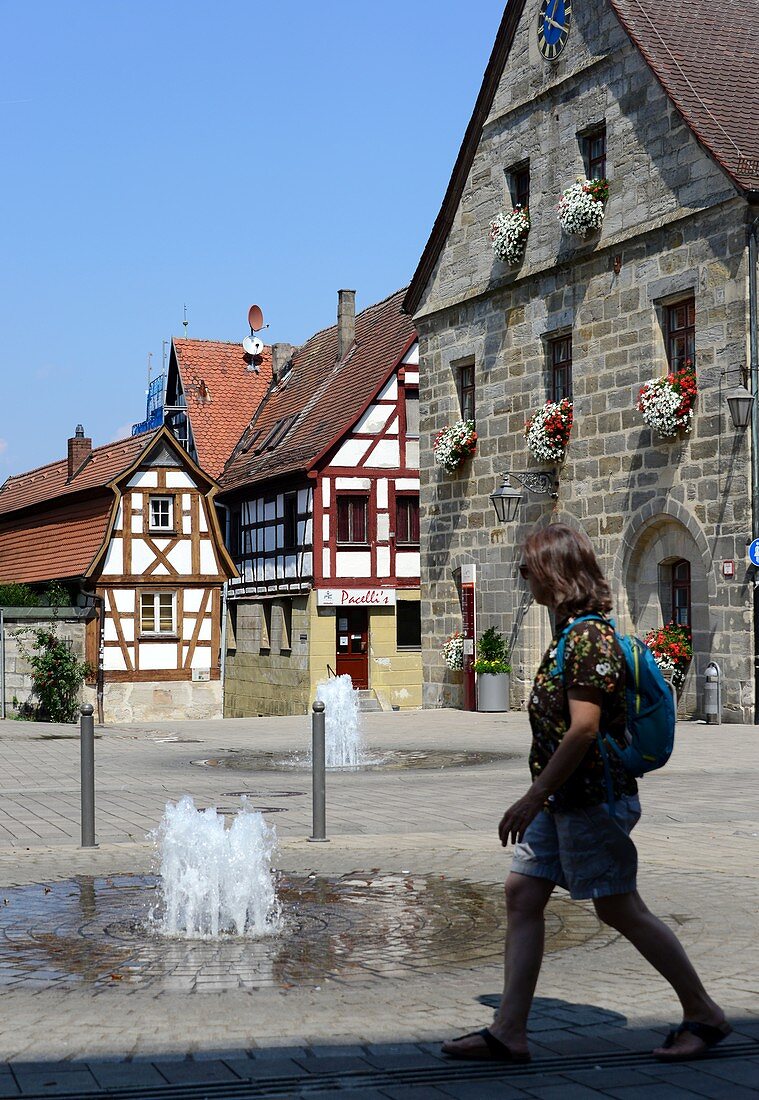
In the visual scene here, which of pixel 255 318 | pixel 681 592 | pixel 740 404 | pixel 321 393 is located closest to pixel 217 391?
pixel 255 318

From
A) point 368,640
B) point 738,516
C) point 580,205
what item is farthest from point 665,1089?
point 368,640

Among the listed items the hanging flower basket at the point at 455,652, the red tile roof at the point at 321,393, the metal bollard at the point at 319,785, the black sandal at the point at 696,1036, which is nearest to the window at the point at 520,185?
the hanging flower basket at the point at 455,652

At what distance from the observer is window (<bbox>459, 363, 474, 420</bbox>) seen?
27.7 meters

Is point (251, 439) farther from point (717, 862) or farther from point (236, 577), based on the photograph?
point (717, 862)

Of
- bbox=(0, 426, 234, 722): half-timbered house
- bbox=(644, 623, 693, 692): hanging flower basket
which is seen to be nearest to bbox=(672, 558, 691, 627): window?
bbox=(644, 623, 693, 692): hanging flower basket

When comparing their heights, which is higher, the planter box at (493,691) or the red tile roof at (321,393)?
the red tile roof at (321,393)

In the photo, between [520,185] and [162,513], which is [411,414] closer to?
[162,513]

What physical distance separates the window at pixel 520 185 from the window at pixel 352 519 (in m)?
12.8

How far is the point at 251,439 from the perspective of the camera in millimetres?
44500

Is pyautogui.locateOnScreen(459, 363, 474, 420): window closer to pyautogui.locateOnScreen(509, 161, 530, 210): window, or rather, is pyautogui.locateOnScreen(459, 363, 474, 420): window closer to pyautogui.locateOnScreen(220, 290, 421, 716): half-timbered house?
pyautogui.locateOnScreen(509, 161, 530, 210): window

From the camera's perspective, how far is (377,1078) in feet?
14.5

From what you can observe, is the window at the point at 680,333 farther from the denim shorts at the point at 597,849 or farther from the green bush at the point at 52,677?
the green bush at the point at 52,677

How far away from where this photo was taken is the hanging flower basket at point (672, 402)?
68.1 feet

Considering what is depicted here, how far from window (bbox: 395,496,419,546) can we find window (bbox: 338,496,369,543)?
2.76 feet
